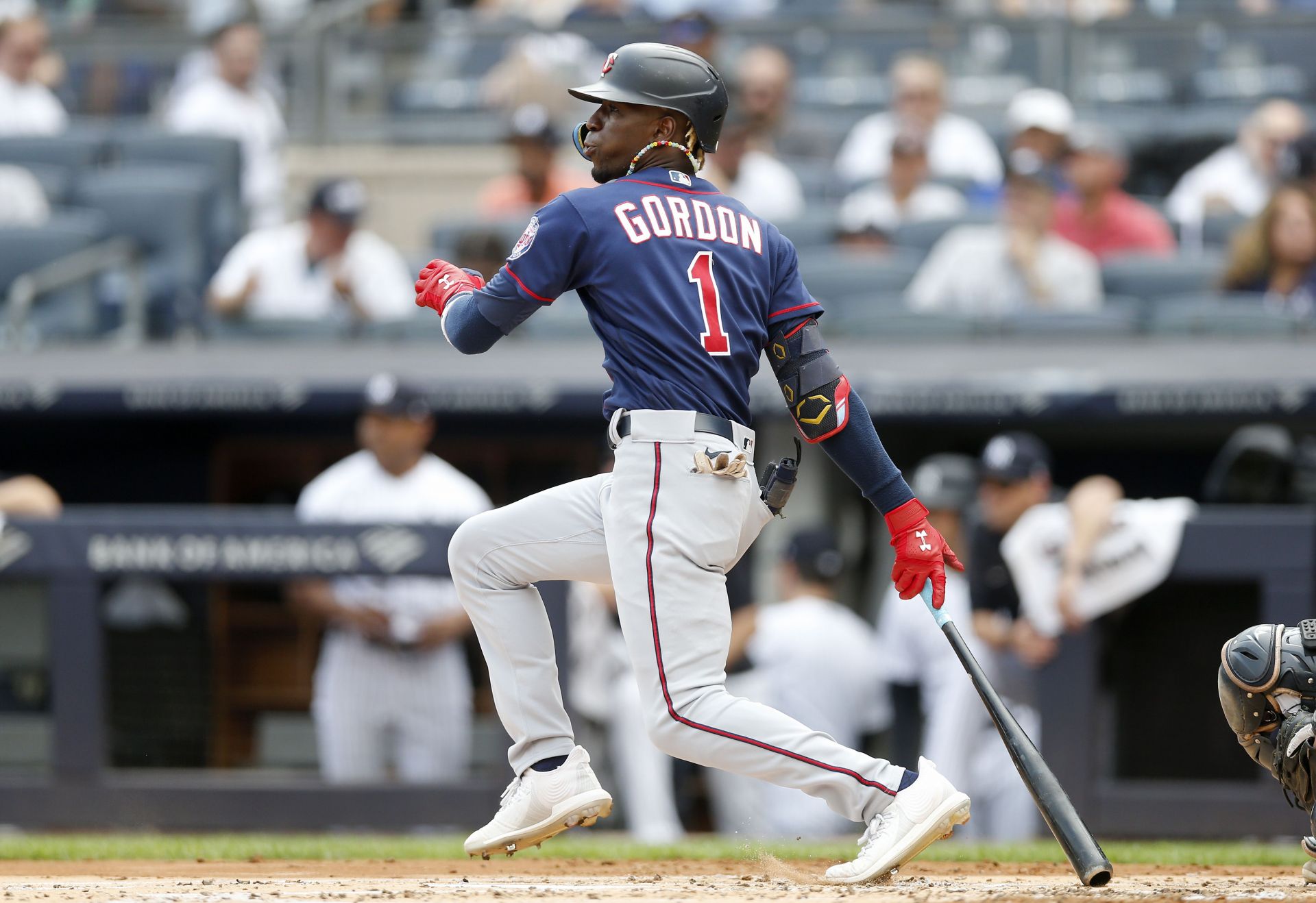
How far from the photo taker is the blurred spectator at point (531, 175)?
290 inches

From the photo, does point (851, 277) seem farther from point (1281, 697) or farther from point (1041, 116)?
point (1281, 697)

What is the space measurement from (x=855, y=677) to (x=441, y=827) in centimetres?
153

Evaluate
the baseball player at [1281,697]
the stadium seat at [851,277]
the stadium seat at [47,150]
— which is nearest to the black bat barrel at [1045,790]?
the baseball player at [1281,697]

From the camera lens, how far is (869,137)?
8.27m

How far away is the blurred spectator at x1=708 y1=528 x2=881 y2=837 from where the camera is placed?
6.06 meters

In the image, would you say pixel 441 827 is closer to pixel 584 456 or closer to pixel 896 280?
pixel 584 456

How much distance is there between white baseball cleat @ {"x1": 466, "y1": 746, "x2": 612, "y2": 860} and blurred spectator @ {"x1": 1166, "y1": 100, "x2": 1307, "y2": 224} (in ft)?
17.6

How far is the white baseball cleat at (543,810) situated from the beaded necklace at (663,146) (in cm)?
116

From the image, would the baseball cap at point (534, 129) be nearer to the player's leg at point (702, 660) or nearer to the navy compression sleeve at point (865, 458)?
the navy compression sleeve at point (865, 458)

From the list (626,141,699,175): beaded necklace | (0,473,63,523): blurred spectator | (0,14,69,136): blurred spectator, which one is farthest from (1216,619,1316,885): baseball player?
(0,14,69,136): blurred spectator

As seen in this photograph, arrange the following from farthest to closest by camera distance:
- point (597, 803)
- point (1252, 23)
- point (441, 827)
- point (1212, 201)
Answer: point (1252, 23) < point (1212, 201) < point (441, 827) < point (597, 803)

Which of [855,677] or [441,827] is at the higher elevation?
[855,677]

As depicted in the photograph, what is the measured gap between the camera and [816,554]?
6.20m

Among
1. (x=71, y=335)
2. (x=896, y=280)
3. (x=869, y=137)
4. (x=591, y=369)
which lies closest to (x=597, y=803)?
(x=591, y=369)
